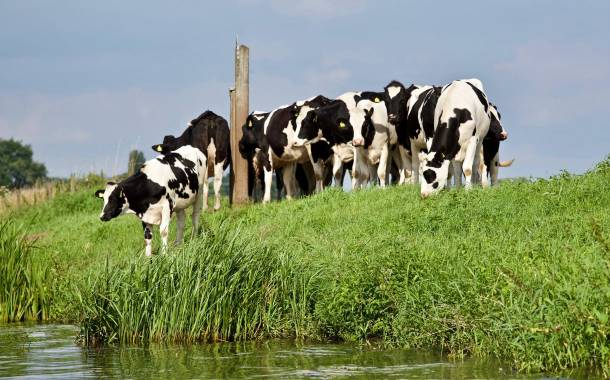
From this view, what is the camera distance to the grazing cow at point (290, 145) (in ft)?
88.9

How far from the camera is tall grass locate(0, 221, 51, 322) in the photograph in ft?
55.6

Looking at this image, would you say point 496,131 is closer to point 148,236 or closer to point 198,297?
point 148,236

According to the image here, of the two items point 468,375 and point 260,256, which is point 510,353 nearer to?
point 468,375

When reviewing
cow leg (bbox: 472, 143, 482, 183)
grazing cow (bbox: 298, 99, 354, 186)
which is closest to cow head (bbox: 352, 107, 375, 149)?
grazing cow (bbox: 298, 99, 354, 186)

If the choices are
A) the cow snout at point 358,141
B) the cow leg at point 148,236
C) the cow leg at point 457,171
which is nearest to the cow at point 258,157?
the cow snout at point 358,141

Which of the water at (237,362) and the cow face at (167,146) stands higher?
the cow face at (167,146)

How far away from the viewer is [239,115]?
27.8 m

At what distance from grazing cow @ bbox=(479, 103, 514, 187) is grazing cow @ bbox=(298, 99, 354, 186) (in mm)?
3259

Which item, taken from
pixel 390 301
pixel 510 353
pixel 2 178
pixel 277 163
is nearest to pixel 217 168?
pixel 277 163

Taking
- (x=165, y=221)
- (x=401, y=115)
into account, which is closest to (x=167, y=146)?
(x=401, y=115)

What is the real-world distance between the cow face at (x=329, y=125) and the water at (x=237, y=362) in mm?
12892

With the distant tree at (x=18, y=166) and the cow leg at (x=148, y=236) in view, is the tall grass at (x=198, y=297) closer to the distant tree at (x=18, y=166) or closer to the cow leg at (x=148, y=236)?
the cow leg at (x=148, y=236)

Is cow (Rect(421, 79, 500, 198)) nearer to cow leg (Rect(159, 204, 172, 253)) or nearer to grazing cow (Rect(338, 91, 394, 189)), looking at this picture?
grazing cow (Rect(338, 91, 394, 189))

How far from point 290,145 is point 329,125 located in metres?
1.38
